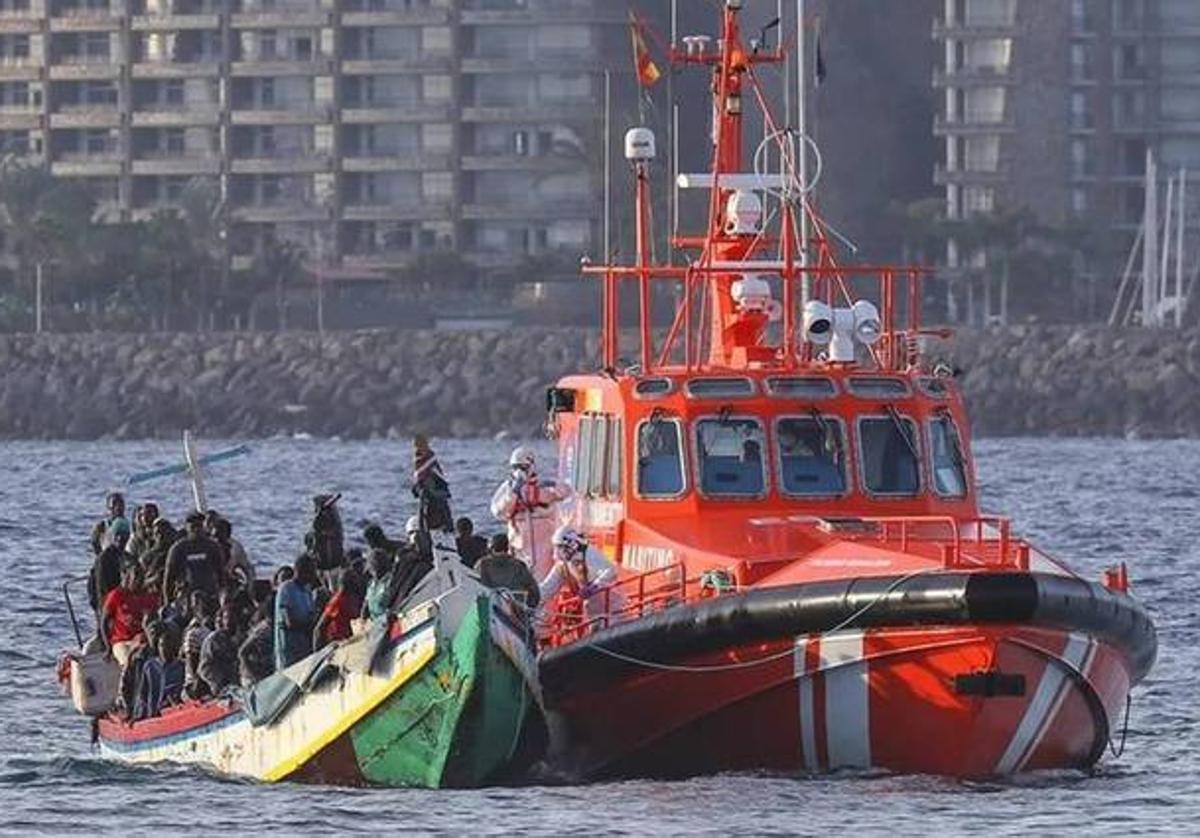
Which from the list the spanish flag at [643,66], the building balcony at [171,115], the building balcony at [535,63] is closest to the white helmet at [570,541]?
the spanish flag at [643,66]

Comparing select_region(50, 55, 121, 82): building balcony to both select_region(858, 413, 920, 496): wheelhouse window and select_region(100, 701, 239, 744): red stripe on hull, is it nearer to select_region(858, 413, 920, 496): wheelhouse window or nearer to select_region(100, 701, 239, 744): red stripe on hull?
select_region(100, 701, 239, 744): red stripe on hull

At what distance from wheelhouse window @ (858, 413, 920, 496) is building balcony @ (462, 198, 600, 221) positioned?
126 m

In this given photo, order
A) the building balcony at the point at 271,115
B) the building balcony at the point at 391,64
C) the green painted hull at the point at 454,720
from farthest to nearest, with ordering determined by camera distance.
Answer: the building balcony at the point at 271,115
the building balcony at the point at 391,64
the green painted hull at the point at 454,720

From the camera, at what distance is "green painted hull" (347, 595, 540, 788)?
2964 cm

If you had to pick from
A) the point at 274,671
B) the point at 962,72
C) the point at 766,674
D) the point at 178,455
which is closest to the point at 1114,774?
the point at 766,674

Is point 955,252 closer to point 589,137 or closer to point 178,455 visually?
point 589,137

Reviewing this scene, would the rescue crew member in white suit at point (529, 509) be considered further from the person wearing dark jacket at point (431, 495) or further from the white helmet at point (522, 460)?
the person wearing dark jacket at point (431, 495)

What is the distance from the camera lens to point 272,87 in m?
173

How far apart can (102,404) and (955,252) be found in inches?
1411

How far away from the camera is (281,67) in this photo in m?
172

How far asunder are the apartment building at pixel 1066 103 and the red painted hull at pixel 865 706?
→ 138 metres

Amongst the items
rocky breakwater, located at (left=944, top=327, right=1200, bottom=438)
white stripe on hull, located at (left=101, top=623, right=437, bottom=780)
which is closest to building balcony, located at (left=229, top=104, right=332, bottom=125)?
rocky breakwater, located at (left=944, top=327, right=1200, bottom=438)

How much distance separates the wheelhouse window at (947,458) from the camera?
3341cm

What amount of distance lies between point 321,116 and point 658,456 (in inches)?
5506
